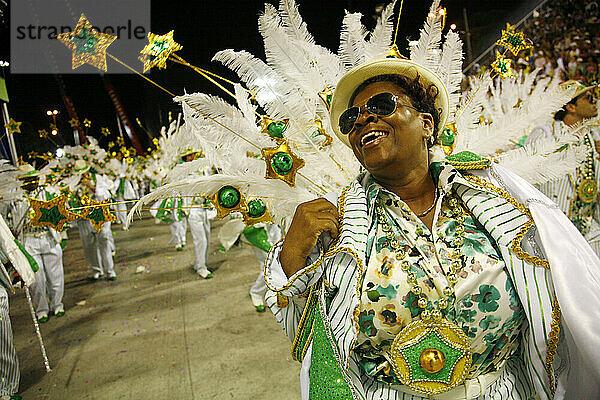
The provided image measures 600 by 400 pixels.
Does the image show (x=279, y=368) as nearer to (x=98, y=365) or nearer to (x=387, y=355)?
(x=98, y=365)

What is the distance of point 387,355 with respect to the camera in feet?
4.42

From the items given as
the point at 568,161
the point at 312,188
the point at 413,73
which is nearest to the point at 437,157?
the point at 413,73

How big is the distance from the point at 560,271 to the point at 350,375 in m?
0.80

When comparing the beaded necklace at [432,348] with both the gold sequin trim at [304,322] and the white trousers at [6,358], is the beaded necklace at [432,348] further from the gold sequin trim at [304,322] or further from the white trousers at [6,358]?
the white trousers at [6,358]

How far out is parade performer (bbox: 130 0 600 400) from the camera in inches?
49.1

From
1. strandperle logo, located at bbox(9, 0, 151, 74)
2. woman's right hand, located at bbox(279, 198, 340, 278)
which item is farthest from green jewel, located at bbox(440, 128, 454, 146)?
strandperle logo, located at bbox(9, 0, 151, 74)

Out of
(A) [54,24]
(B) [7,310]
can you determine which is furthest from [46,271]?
(A) [54,24]

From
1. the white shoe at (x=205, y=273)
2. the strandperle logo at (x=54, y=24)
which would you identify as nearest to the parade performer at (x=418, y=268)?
the strandperle logo at (x=54, y=24)

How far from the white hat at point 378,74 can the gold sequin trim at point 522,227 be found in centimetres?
35

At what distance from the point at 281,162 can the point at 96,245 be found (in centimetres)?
695

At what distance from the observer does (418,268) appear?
1.33 meters

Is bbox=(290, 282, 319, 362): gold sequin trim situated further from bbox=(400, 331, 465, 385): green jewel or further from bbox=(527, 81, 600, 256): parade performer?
bbox=(527, 81, 600, 256): parade performer

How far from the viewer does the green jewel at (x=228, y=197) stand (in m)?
1.61

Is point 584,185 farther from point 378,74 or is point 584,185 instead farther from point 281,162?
point 281,162
